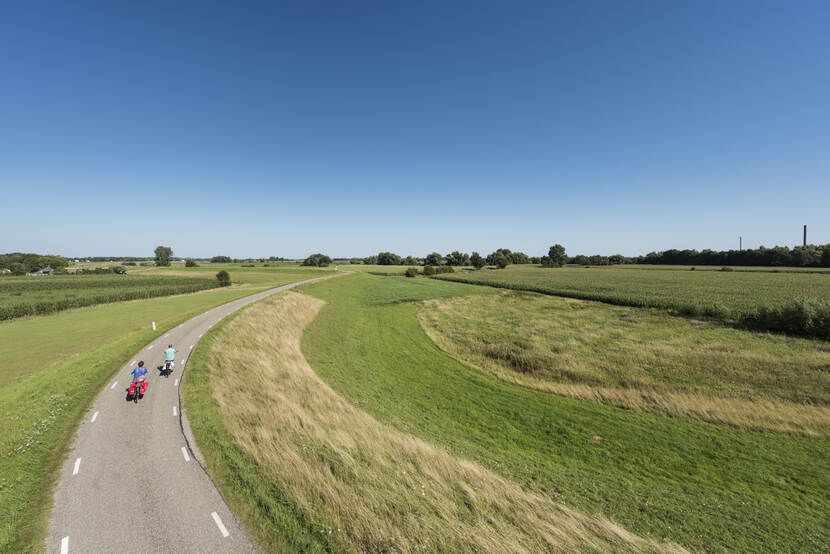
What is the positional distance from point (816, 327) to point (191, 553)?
4760 centimetres

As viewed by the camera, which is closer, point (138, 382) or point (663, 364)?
point (138, 382)

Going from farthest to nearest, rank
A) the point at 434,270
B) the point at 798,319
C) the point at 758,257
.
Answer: the point at 434,270, the point at 758,257, the point at 798,319

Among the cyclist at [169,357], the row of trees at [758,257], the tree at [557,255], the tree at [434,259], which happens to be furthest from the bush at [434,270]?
the row of trees at [758,257]

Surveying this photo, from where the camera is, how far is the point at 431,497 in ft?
25.8

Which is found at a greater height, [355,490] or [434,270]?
[434,270]

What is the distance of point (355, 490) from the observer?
26.1ft

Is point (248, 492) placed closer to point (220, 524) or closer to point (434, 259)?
point (220, 524)

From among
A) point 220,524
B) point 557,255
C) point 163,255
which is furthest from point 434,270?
point 163,255

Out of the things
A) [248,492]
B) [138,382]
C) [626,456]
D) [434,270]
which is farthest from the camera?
[434,270]

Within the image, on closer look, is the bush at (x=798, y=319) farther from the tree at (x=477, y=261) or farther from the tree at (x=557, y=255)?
the tree at (x=557, y=255)

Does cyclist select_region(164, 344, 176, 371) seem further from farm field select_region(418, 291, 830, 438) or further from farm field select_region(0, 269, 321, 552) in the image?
farm field select_region(418, 291, 830, 438)

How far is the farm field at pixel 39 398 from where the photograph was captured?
23.4 ft

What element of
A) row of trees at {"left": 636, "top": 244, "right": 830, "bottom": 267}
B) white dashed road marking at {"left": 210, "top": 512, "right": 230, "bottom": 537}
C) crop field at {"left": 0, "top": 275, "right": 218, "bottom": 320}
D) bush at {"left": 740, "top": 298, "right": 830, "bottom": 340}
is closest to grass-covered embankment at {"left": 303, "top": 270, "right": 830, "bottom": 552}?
white dashed road marking at {"left": 210, "top": 512, "right": 230, "bottom": 537}

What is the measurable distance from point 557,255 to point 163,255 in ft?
837
